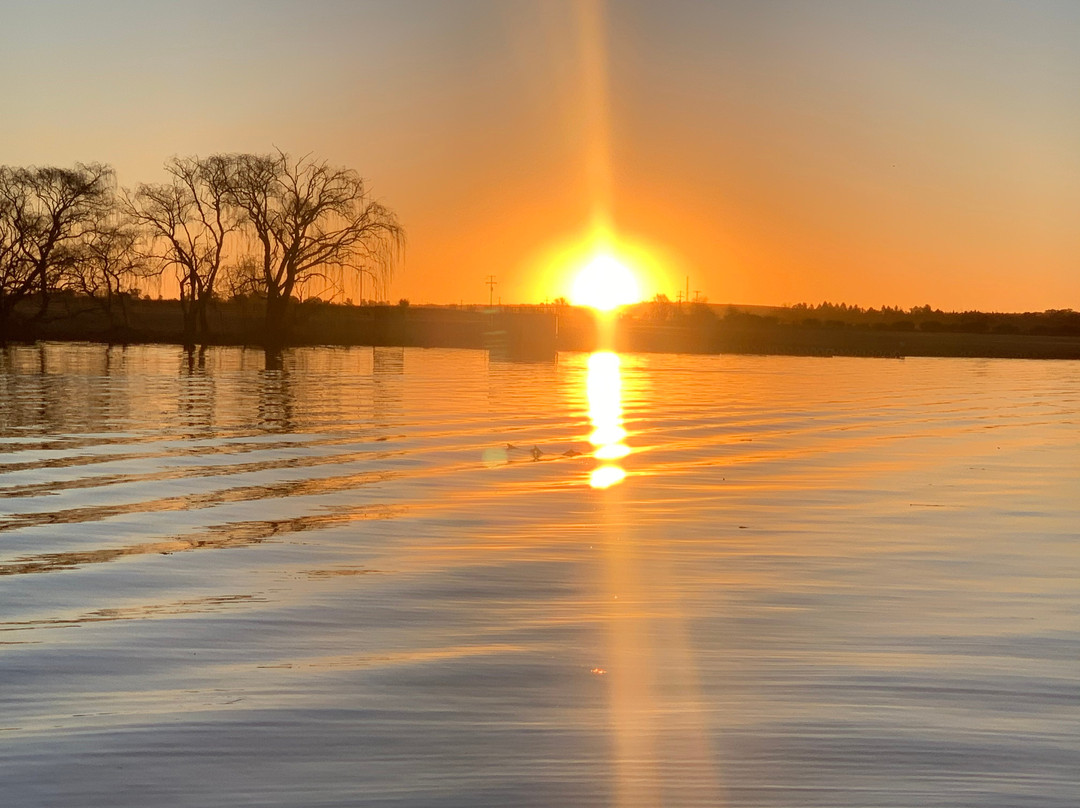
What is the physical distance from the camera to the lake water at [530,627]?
526 cm

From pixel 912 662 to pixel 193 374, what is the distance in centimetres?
3841

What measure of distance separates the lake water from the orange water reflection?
0.22 meters

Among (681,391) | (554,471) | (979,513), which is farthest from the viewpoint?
(681,391)

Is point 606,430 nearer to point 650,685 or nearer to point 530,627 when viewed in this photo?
point 530,627

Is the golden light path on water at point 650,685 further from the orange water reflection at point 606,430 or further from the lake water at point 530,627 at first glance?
the orange water reflection at point 606,430

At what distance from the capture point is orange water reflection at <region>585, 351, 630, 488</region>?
17.3m

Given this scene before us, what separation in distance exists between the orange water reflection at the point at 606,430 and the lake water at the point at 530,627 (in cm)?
22

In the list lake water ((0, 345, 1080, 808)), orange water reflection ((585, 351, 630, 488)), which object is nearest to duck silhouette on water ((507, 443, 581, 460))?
lake water ((0, 345, 1080, 808))

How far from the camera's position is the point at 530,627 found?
26.1ft

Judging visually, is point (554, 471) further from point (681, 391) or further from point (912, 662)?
point (681, 391)

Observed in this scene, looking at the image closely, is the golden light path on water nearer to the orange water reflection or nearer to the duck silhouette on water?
the orange water reflection

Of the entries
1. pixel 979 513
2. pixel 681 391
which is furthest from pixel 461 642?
pixel 681 391

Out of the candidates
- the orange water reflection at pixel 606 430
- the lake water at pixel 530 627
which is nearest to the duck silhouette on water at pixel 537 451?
the lake water at pixel 530 627

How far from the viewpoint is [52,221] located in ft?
277
